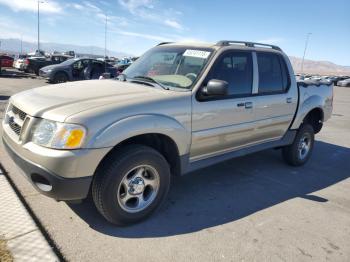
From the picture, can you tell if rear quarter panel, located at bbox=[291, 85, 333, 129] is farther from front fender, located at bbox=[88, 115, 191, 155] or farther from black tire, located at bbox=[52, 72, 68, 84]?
black tire, located at bbox=[52, 72, 68, 84]

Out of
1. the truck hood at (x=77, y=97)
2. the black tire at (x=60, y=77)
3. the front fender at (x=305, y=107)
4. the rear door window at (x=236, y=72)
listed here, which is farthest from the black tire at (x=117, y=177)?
the black tire at (x=60, y=77)

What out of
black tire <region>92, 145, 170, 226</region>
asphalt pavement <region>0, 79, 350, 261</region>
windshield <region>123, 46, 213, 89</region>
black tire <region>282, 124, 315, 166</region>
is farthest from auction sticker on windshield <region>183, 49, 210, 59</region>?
black tire <region>282, 124, 315, 166</region>

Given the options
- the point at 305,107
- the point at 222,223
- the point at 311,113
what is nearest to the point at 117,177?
the point at 222,223

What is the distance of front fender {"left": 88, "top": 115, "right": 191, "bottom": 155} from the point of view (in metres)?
3.07

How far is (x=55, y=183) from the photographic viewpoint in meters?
2.99

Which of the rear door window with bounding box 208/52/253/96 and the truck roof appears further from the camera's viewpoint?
the truck roof

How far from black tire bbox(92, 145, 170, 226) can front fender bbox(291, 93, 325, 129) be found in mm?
2894

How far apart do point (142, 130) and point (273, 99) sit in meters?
2.39

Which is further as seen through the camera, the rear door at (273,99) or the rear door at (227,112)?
the rear door at (273,99)

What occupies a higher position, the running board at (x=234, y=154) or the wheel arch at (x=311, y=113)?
the wheel arch at (x=311, y=113)

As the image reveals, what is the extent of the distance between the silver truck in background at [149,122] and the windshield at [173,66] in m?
0.01

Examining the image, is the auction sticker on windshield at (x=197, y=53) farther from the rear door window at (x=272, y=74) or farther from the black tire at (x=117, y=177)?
the black tire at (x=117, y=177)

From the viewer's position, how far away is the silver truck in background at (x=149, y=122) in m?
3.04

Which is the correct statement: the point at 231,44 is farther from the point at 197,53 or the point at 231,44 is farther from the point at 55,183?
the point at 55,183
